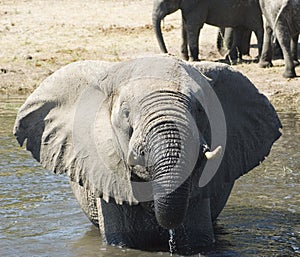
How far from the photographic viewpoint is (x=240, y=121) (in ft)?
19.1

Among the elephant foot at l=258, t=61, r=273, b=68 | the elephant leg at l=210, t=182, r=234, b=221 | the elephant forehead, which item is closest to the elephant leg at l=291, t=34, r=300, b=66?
the elephant foot at l=258, t=61, r=273, b=68

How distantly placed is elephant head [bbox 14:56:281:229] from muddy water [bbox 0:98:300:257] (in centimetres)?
55

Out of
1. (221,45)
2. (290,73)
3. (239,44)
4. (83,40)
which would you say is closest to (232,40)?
(221,45)

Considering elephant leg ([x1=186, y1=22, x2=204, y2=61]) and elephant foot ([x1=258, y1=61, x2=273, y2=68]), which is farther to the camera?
elephant leg ([x1=186, y1=22, x2=204, y2=61])

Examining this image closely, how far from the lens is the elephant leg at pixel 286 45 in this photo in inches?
499

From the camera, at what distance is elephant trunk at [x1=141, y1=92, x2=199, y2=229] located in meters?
4.49

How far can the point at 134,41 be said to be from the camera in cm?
1598

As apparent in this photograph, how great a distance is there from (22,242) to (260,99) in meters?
1.71

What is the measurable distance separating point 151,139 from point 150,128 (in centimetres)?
7

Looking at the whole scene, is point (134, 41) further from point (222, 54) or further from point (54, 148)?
point (54, 148)

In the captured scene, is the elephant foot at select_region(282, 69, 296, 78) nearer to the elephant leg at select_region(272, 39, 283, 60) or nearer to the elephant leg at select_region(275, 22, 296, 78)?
the elephant leg at select_region(275, 22, 296, 78)

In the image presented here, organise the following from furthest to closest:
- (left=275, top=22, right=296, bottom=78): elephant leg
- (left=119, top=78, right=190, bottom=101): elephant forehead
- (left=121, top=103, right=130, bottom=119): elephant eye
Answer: (left=275, top=22, right=296, bottom=78): elephant leg → (left=121, top=103, right=130, bottom=119): elephant eye → (left=119, top=78, right=190, bottom=101): elephant forehead

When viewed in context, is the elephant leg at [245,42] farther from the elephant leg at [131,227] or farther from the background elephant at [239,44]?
the elephant leg at [131,227]

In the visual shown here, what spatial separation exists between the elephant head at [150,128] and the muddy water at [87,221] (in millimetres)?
547
